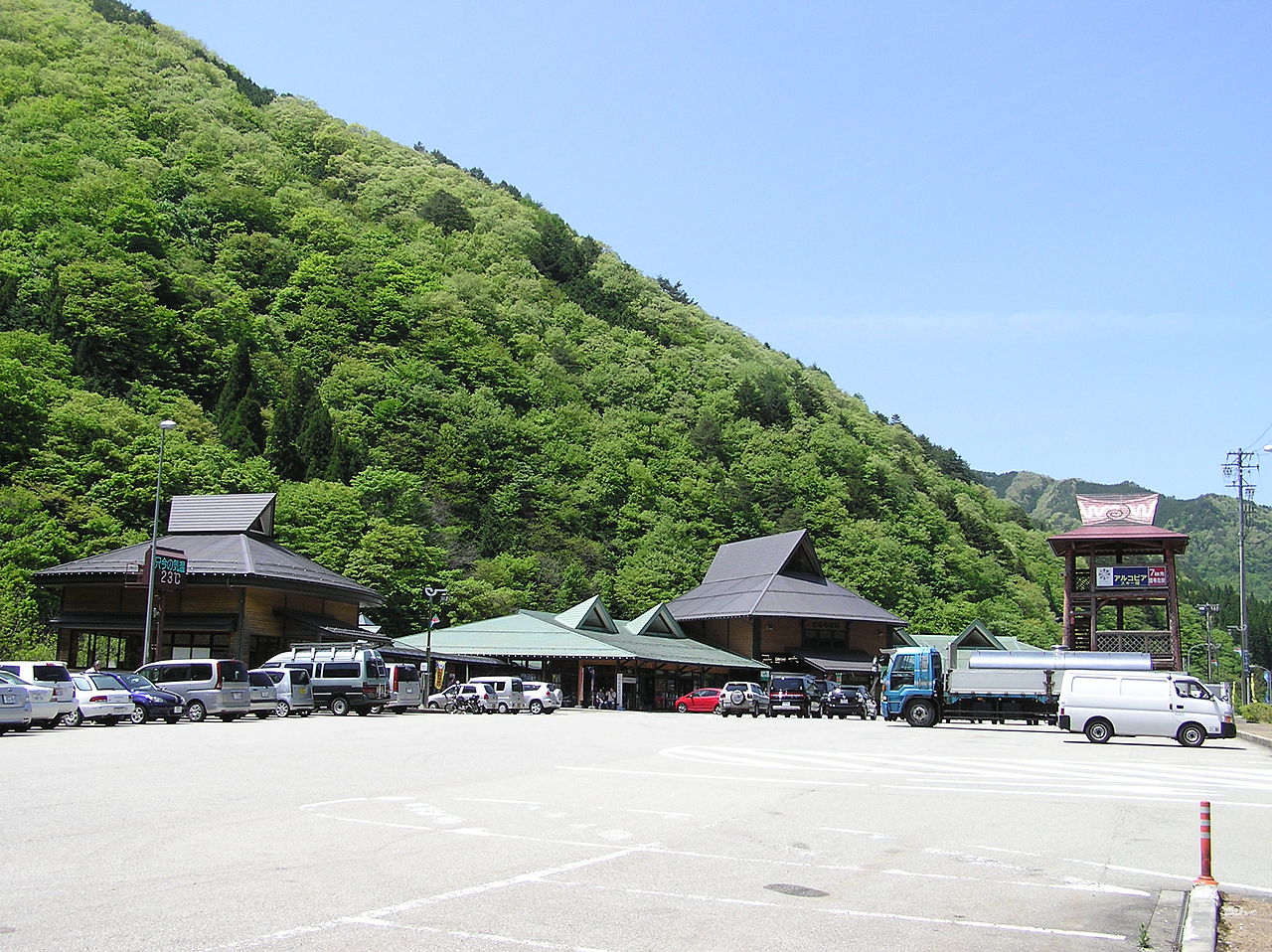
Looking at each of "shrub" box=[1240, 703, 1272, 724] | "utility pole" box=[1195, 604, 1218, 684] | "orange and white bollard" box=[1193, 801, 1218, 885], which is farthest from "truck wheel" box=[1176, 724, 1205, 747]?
"utility pole" box=[1195, 604, 1218, 684]

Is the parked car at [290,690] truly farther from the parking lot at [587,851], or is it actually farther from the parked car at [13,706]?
the parking lot at [587,851]

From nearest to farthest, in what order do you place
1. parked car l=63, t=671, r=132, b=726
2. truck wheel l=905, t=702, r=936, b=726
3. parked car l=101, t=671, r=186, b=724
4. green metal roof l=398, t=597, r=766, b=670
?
parked car l=63, t=671, r=132, b=726 → parked car l=101, t=671, r=186, b=724 → truck wheel l=905, t=702, r=936, b=726 → green metal roof l=398, t=597, r=766, b=670

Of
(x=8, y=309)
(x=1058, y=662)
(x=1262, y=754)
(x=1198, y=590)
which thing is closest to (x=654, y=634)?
(x=1058, y=662)

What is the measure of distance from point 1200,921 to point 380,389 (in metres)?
93.0

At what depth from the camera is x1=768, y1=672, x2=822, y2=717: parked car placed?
49.1m

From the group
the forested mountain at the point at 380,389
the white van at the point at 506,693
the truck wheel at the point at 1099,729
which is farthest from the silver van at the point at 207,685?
the truck wheel at the point at 1099,729

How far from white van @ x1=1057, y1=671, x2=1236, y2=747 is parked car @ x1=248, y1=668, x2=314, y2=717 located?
23305 mm

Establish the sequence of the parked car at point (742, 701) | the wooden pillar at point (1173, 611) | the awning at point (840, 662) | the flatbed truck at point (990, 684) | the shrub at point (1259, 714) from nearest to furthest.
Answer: the flatbed truck at point (990, 684), the shrub at point (1259, 714), the parked car at point (742, 701), the wooden pillar at point (1173, 611), the awning at point (840, 662)

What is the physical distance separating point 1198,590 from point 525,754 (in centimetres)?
14178

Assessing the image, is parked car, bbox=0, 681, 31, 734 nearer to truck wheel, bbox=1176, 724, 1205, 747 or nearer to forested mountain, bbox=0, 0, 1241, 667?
forested mountain, bbox=0, 0, 1241, 667

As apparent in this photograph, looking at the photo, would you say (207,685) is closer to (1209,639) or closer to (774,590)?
(774,590)

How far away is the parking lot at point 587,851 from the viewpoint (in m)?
6.92

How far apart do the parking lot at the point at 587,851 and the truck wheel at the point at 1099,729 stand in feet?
32.8

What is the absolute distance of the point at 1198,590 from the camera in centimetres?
14175
